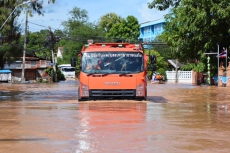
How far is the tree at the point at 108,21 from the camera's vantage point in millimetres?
99188

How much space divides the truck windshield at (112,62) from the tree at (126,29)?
67158mm

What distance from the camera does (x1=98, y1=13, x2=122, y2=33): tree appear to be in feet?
325

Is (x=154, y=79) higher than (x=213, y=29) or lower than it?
lower

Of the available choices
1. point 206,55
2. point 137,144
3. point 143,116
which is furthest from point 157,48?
point 137,144

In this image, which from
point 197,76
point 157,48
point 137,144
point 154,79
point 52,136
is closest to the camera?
point 137,144

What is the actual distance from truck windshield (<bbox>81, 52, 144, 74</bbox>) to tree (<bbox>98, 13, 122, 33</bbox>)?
265ft

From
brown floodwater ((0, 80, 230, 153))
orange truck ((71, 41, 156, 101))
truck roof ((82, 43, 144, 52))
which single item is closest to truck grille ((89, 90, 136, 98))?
orange truck ((71, 41, 156, 101))

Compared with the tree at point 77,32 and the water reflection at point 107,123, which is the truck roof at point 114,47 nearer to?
the water reflection at point 107,123

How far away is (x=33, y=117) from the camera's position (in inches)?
548

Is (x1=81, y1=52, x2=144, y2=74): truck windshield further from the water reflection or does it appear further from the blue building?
the blue building

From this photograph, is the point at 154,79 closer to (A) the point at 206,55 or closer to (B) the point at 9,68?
(A) the point at 206,55

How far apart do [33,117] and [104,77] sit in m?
4.95

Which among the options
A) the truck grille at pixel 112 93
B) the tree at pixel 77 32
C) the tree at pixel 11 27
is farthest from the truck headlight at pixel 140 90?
the tree at pixel 77 32

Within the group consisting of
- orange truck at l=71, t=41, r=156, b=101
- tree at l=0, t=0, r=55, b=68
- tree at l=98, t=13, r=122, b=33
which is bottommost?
orange truck at l=71, t=41, r=156, b=101
